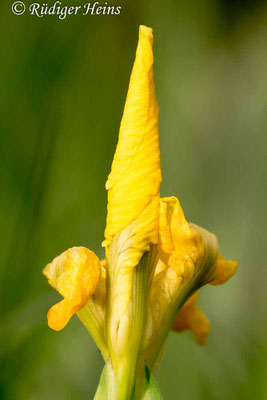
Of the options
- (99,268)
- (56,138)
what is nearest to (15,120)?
(56,138)

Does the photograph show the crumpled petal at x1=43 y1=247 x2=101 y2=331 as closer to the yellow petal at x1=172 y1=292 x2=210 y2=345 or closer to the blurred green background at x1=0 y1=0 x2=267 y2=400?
the yellow petal at x1=172 y1=292 x2=210 y2=345

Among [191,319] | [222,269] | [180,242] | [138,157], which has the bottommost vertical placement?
[191,319]

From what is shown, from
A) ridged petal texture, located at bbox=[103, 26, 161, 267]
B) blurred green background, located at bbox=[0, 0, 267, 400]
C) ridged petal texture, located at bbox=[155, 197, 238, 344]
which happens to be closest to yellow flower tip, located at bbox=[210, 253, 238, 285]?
ridged petal texture, located at bbox=[155, 197, 238, 344]

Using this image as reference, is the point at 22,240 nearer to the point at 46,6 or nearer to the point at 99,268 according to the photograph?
the point at 99,268

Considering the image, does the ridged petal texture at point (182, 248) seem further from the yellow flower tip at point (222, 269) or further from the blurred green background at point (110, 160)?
the blurred green background at point (110, 160)

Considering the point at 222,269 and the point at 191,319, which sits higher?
the point at 222,269

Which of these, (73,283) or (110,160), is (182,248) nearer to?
(73,283)

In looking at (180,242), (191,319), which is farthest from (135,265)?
(191,319)
